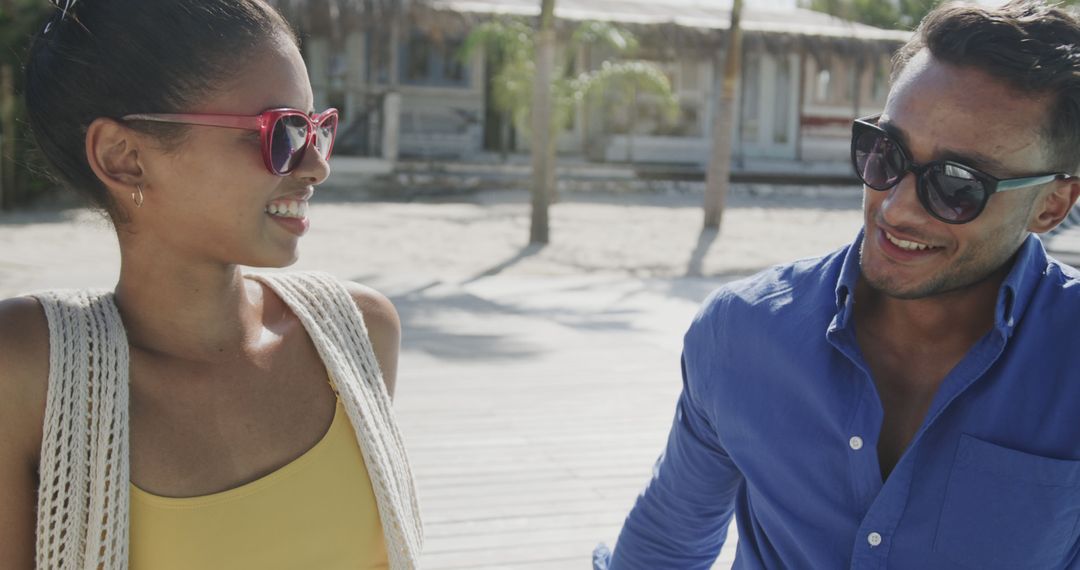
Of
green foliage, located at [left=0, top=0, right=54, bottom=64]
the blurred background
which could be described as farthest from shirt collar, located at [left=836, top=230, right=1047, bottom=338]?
green foliage, located at [left=0, top=0, right=54, bottom=64]

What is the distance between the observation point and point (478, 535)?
3.38 m

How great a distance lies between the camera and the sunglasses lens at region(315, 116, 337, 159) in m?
1.83

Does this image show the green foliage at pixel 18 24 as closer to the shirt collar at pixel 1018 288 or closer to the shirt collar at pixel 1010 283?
the shirt collar at pixel 1010 283

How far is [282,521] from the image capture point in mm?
1726

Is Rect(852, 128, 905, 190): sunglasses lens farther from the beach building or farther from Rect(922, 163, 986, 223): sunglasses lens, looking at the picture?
the beach building

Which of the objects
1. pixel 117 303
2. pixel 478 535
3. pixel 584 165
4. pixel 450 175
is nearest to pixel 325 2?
pixel 450 175

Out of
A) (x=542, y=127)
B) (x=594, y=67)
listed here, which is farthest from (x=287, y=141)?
(x=594, y=67)

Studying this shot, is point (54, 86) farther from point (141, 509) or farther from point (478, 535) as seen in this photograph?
point (478, 535)

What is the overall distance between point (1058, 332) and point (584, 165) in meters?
19.4

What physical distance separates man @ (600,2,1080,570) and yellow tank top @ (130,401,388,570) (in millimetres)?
611

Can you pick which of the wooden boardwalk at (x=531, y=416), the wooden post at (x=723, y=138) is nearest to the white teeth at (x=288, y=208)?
the wooden boardwalk at (x=531, y=416)

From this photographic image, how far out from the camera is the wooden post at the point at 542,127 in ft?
40.8

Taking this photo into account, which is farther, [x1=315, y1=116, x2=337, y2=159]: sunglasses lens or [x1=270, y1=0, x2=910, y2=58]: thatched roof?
[x1=270, y1=0, x2=910, y2=58]: thatched roof

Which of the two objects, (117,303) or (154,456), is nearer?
(154,456)
